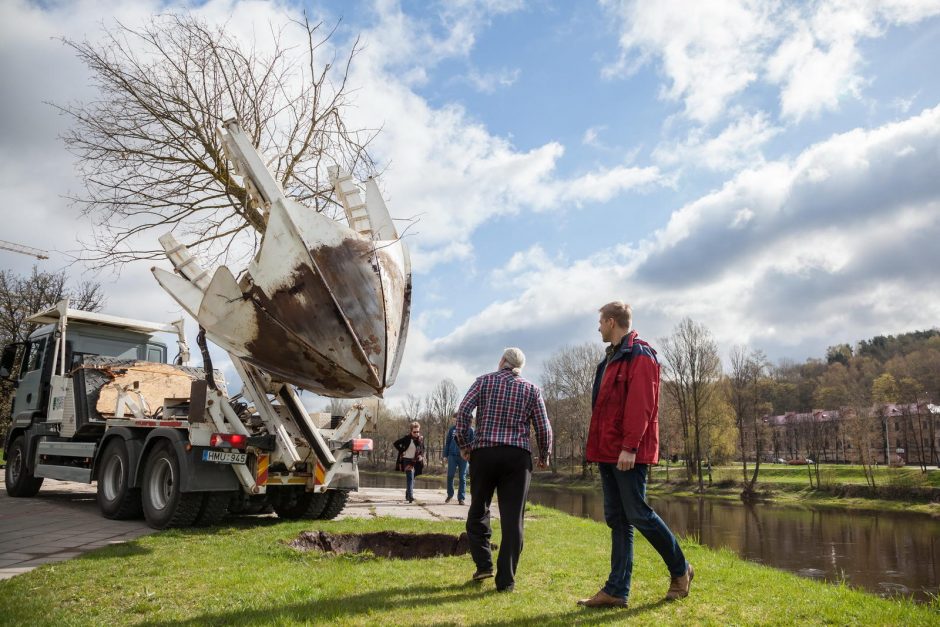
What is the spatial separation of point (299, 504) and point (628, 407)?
20.8 feet

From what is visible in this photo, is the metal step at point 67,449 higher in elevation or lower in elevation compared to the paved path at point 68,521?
higher

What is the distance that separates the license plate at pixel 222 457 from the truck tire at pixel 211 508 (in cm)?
68

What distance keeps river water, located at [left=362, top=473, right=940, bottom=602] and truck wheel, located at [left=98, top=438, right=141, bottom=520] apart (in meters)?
8.64

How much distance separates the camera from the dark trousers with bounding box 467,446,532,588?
15.0 feet

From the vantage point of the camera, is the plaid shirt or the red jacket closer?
the red jacket

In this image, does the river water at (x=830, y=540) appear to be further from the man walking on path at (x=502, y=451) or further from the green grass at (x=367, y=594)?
the man walking on path at (x=502, y=451)

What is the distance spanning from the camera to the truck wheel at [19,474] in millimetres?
11203

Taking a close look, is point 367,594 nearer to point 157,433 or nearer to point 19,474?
point 157,433

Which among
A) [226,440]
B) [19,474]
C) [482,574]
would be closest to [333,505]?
[226,440]

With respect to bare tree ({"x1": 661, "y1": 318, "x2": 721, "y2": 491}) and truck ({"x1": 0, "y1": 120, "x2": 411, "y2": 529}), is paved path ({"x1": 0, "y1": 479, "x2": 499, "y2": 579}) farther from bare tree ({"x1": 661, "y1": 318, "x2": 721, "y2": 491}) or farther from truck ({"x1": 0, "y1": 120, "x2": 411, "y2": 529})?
bare tree ({"x1": 661, "y1": 318, "x2": 721, "y2": 491})

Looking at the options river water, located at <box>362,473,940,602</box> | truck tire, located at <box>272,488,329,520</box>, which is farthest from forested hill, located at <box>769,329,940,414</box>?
truck tire, located at <box>272,488,329,520</box>

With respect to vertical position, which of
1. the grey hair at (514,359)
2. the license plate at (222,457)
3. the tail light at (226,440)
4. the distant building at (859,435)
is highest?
the grey hair at (514,359)

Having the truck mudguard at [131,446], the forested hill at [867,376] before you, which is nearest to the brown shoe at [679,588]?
the truck mudguard at [131,446]

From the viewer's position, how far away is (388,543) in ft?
23.5
